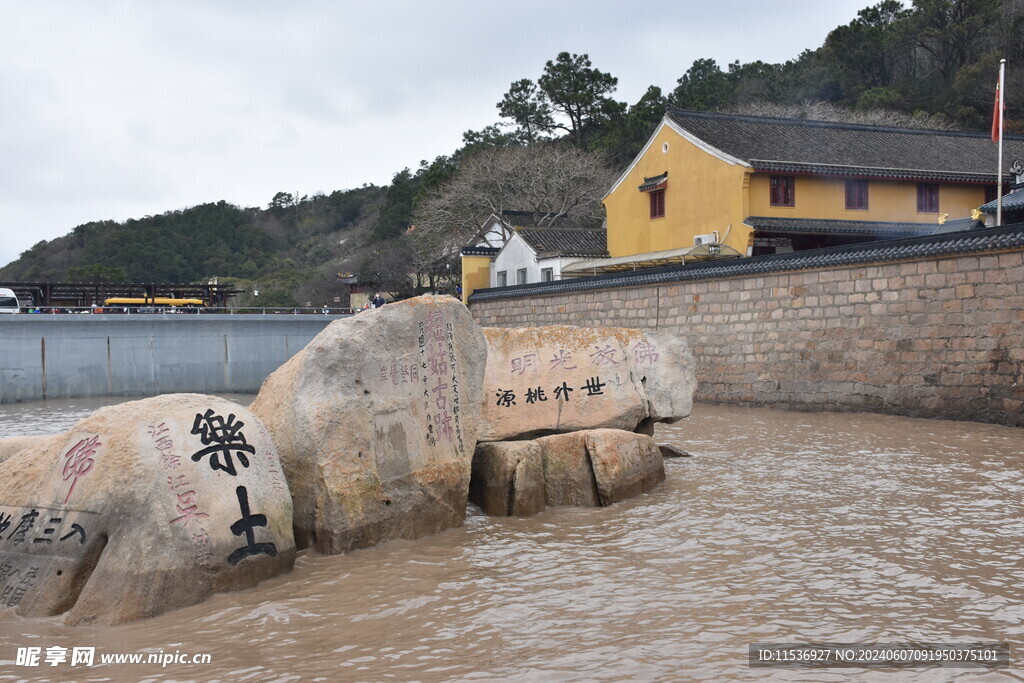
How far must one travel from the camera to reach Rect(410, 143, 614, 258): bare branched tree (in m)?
38.0

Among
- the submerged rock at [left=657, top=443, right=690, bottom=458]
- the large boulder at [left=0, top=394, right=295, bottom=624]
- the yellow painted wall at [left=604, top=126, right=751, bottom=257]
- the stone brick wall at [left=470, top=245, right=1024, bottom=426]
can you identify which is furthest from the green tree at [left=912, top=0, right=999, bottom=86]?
the large boulder at [left=0, top=394, right=295, bottom=624]

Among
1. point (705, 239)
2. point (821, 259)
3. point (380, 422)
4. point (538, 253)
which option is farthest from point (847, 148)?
point (380, 422)

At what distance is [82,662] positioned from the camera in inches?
192

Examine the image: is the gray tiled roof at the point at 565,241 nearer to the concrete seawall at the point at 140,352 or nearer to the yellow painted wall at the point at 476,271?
the yellow painted wall at the point at 476,271

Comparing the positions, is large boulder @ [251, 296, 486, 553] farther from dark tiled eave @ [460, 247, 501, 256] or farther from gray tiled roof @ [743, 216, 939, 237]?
dark tiled eave @ [460, 247, 501, 256]

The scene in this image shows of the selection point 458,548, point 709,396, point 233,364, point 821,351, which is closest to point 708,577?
point 458,548

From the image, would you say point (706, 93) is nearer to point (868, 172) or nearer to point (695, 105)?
point (695, 105)

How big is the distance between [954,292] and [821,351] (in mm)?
2691

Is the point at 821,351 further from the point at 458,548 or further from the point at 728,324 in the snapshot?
the point at 458,548

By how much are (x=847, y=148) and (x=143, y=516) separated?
990 inches

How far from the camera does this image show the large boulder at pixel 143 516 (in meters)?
5.55

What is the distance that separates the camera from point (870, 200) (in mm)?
25656

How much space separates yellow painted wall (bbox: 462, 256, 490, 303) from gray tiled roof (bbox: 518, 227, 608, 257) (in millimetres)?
3227

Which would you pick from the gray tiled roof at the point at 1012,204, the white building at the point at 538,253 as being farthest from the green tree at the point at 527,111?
the gray tiled roof at the point at 1012,204
